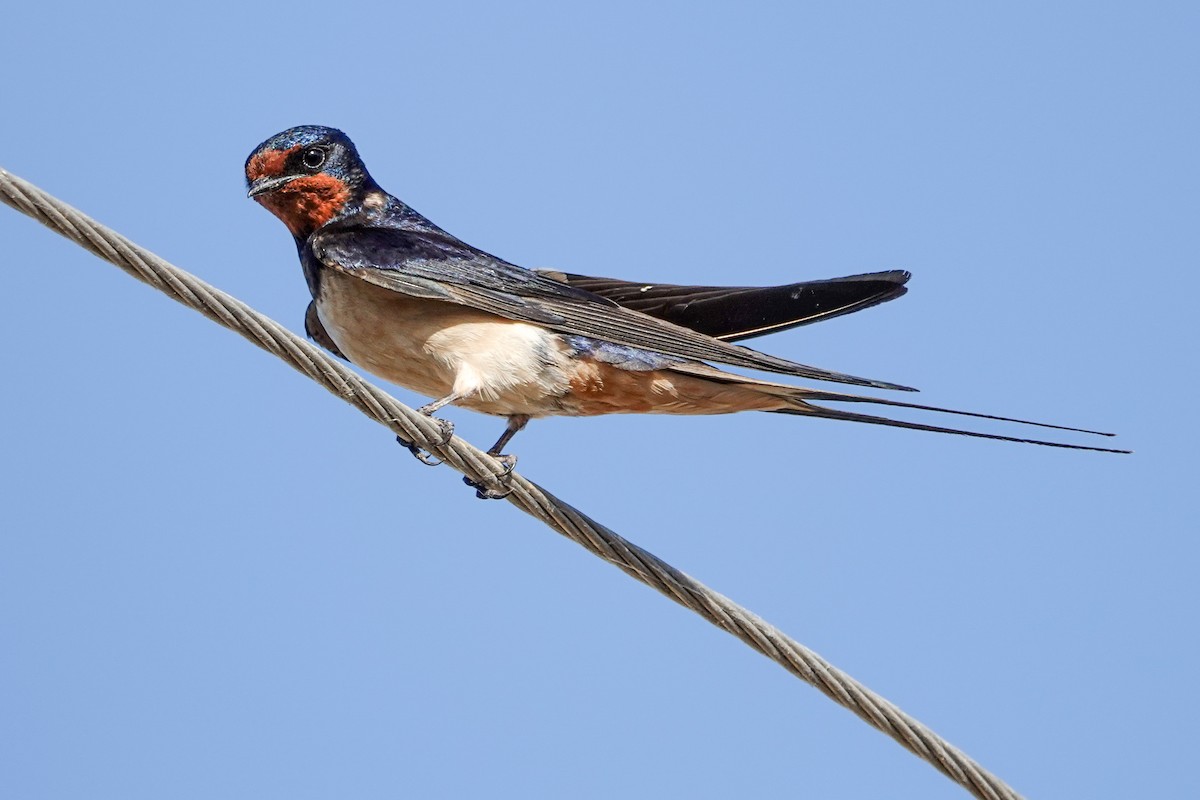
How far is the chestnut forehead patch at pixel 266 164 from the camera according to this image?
17.6 feet

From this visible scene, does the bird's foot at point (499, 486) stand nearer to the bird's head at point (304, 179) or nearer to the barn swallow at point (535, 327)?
the barn swallow at point (535, 327)

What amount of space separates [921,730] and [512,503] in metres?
1.26

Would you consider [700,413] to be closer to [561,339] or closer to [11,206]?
[561,339]

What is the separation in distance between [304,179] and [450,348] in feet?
3.55

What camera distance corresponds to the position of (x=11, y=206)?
3020mm

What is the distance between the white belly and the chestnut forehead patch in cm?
66

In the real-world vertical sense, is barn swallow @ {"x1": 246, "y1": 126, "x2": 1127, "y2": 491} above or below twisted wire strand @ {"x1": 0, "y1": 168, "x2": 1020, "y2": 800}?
above

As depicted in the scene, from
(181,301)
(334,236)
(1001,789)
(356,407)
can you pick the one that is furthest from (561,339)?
(1001,789)

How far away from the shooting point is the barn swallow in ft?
15.1

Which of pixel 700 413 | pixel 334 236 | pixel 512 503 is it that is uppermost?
pixel 334 236

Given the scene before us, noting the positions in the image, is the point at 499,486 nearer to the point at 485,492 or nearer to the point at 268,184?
the point at 485,492

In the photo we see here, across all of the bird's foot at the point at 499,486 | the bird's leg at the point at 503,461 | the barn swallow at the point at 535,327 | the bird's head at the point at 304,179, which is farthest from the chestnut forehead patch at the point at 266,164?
the bird's foot at the point at 499,486

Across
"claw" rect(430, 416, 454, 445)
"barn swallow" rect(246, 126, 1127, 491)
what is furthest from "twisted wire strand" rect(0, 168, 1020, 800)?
"barn swallow" rect(246, 126, 1127, 491)

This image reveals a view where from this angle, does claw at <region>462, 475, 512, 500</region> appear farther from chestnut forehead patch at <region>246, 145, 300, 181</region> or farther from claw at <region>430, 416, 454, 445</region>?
chestnut forehead patch at <region>246, 145, 300, 181</region>
